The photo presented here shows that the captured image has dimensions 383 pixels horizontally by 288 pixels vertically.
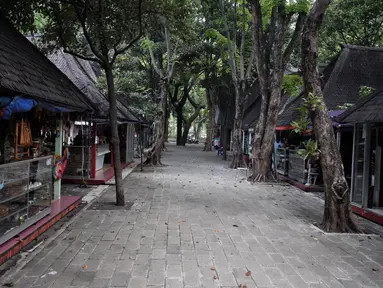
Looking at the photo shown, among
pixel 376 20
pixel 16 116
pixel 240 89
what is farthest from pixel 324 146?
pixel 376 20

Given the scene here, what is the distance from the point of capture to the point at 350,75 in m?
14.2

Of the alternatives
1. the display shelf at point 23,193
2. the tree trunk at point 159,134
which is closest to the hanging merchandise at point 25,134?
the display shelf at point 23,193

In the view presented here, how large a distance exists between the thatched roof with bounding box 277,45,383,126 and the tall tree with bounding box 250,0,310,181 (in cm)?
136

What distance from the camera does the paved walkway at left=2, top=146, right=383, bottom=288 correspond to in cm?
416

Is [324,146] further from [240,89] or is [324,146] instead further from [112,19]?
[240,89]

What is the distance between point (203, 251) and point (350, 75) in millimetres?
11799

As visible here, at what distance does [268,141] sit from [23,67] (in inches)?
357

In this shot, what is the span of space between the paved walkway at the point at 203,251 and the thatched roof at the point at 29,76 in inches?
90.4

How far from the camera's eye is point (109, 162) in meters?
16.3

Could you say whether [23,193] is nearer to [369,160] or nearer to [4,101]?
[4,101]

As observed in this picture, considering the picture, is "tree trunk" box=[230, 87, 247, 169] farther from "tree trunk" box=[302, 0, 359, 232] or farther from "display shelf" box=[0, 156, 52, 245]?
"display shelf" box=[0, 156, 52, 245]

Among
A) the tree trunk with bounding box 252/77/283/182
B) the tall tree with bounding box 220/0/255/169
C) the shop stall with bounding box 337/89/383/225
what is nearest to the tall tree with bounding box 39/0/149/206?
the shop stall with bounding box 337/89/383/225

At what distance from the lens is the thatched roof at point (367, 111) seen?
6841mm

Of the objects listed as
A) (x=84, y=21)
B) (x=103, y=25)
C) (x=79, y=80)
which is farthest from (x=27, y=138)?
(x=79, y=80)
